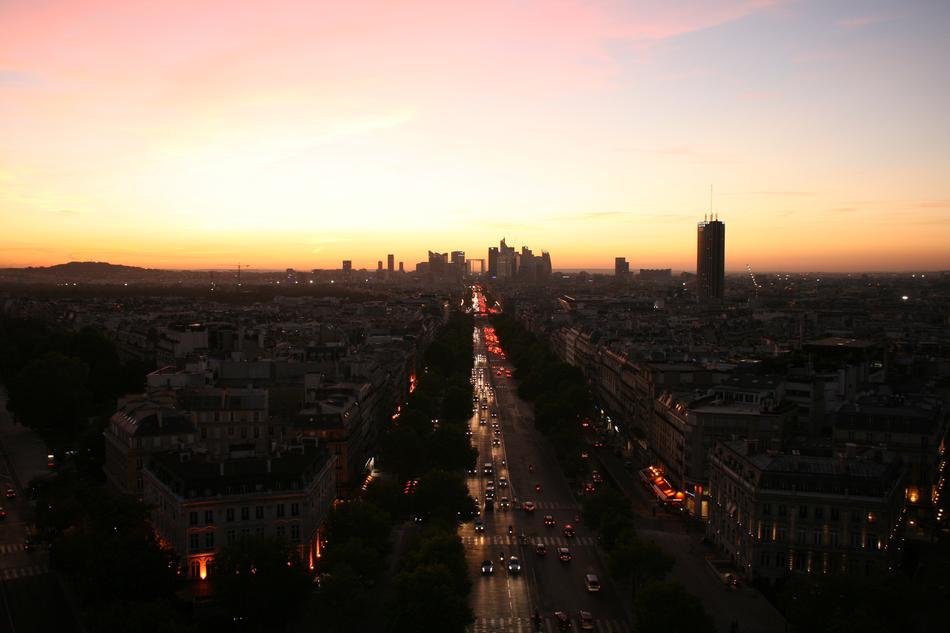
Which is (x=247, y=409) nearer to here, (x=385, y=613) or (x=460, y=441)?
(x=460, y=441)

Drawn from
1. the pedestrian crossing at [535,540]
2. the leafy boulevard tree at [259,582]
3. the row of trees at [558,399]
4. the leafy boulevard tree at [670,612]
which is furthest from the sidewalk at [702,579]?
the leafy boulevard tree at [259,582]

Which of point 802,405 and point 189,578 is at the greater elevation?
point 802,405

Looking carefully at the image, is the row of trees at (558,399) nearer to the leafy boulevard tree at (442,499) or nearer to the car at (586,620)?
the leafy boulevard tree at (442,499)

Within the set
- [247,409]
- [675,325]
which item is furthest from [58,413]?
[675,325]

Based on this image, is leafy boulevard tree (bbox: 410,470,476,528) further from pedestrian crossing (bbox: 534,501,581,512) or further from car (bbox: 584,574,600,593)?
car (bbox: 584,574,600,593)

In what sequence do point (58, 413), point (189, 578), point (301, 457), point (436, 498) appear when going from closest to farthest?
point (189, 578) → point (301, 457) → point (436, 498) → point (58, 413)

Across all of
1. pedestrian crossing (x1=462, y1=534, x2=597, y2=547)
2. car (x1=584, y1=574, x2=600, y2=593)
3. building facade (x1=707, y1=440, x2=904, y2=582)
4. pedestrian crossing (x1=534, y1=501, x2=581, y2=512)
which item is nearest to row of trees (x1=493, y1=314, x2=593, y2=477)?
pedestrian crossing (x1=534, y1=501, x2=581, y2=512)

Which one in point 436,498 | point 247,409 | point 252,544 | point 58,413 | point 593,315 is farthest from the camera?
point 593,315
